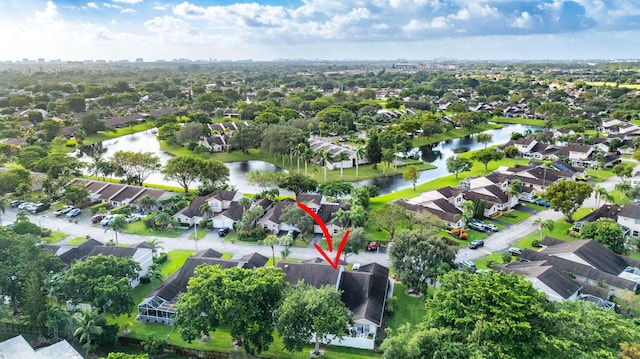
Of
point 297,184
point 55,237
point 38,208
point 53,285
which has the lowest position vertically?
point 55,237

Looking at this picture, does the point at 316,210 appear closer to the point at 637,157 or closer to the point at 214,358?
the point at 214,358

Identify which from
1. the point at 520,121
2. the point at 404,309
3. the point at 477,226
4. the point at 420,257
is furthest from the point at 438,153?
the point at 404,309

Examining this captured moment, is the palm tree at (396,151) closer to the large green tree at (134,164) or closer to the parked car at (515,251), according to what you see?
the parked car at (515,251)

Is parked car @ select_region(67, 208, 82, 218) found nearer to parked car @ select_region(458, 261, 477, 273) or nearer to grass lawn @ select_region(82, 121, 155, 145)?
parked car @ select_region(458, 261, 477, 273)

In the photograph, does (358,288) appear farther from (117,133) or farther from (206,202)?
(117,133)

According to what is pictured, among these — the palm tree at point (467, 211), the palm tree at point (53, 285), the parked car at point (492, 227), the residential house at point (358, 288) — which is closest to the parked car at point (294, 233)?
the residential house at point (358, 288)

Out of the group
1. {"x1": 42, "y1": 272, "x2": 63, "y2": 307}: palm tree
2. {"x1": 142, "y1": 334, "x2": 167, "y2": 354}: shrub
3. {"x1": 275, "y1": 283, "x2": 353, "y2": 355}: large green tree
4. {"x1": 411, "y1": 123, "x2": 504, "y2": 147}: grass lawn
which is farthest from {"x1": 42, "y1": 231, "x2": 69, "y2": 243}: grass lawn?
{"x1": 411, "y1": 123, "x2": 504, "y2": 147}: grass lawn

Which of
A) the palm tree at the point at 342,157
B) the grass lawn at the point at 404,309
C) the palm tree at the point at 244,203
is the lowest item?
the grass lawn at the point at 404,309

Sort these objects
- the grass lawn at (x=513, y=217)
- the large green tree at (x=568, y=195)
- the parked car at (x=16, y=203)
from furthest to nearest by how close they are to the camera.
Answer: the parked car at (x=16, y=203) < the grass lawn at (x=513, y=217) < the large green tree at (x=568, y=195)
